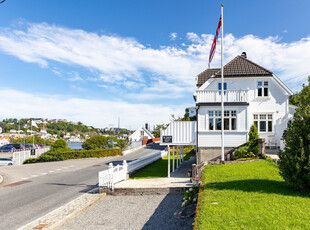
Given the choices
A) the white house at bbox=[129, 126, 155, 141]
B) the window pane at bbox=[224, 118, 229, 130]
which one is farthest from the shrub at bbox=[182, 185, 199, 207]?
the white house at bbox=[129, 126, 155, 141]

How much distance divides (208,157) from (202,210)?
11.1 meters

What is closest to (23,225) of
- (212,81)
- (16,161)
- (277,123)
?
(212,81)

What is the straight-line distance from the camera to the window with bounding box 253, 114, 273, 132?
1900cm

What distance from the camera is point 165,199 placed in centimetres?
1191

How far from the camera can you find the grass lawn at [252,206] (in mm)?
5234

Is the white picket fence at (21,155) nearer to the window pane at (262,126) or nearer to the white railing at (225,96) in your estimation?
the white railing at (225,96)

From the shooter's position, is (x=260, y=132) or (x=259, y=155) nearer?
(x=259, y=155)

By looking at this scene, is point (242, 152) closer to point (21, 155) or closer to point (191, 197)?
point (191, 197)

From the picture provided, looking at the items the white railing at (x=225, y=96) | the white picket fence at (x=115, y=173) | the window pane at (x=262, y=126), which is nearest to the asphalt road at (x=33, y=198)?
the white picket fence at (x=115, y=173)

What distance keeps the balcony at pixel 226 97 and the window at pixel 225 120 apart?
2.57 ft

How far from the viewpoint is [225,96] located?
1716 cm

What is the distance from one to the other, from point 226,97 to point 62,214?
1272 cm

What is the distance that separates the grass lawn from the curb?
210 inches

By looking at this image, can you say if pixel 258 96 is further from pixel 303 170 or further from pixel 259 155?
pixel 303 170
